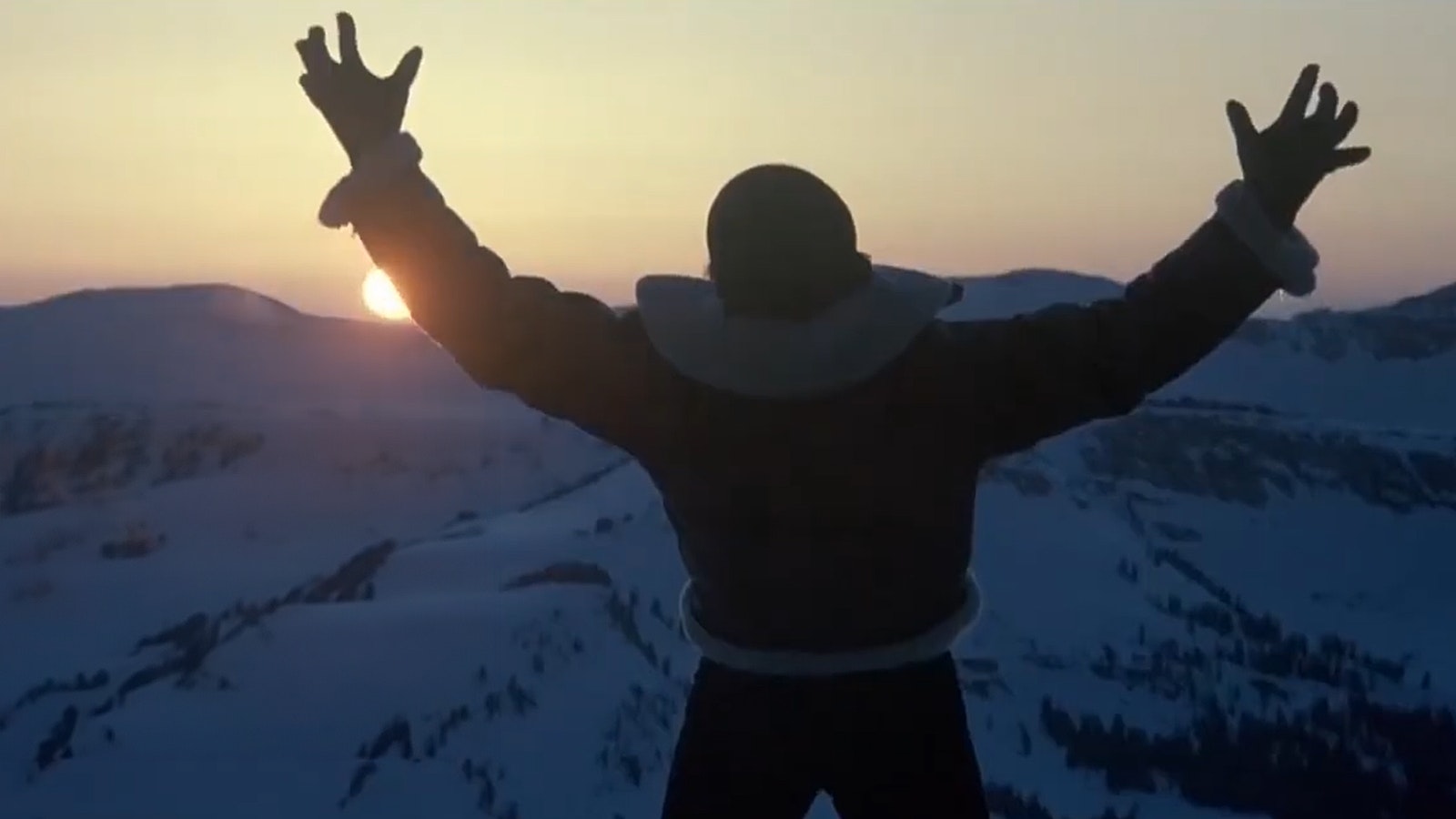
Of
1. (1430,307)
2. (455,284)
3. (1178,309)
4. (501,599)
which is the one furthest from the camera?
(1430,307)

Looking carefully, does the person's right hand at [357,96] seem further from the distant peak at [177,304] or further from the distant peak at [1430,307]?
the distant peak at [1430,307]

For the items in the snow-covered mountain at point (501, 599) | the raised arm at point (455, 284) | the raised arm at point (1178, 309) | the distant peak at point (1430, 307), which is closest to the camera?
the raised arm at point (1178, 309)

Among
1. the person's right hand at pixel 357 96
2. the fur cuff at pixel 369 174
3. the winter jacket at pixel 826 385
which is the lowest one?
the winter jacket at pixel 826 385

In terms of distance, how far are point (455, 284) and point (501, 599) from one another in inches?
1889

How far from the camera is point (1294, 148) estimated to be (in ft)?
9.91

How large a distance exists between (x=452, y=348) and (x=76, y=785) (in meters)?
39.2

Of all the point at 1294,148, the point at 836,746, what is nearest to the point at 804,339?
the point at 836,746

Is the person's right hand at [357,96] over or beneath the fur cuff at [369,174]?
over

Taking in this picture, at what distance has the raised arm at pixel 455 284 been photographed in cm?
309

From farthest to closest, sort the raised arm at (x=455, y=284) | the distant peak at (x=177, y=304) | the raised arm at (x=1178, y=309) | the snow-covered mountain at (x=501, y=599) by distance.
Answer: the distant peak at (x=177, y=304) → the snow-covered mountain at (x=501, y=599) → the raised arm at (x=455, y=284) → the raised arm at (x=1178, y=309)

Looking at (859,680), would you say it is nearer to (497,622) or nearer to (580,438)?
(497,622)

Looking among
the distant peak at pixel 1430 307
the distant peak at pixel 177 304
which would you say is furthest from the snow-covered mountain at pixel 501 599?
the distant peak at pixel 1430 307

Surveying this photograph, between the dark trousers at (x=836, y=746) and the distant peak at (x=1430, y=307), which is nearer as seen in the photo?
the dark trousers at (x=836, y=746)

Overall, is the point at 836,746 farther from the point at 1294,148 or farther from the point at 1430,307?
the point at 1430,307
